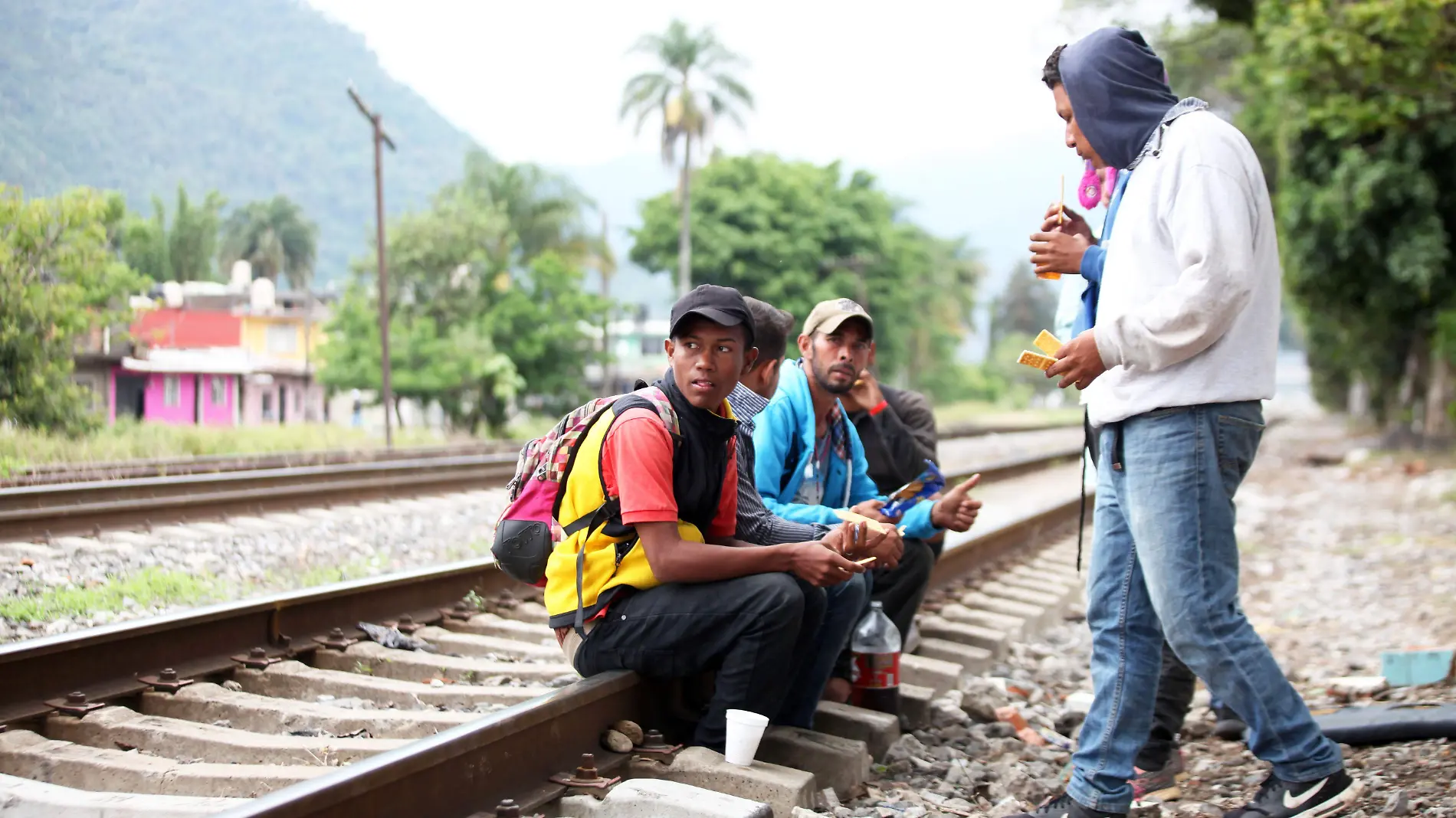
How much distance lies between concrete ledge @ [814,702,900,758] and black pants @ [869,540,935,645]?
27.5 inches

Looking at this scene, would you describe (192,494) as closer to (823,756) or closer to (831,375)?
(831,375)

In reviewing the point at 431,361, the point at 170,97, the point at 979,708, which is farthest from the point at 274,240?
the point at 431,361

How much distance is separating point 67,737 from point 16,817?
2.57 feet

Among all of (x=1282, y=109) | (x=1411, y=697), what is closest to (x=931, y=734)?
(x=1411, y=697)

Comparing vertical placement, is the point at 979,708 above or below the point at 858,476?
below

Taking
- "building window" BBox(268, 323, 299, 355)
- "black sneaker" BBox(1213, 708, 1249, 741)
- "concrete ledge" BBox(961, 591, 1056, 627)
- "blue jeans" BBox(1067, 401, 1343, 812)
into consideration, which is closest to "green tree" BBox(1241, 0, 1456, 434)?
"concrete ledge" BBox(961, 591, 1056, 627)

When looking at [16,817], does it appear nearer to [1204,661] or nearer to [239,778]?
[239,778]

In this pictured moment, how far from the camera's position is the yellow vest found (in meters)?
3.24

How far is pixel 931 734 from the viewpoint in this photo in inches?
Answer: 172

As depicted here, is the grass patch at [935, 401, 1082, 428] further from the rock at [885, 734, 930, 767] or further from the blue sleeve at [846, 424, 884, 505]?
the rock at [885, 734, 930, 767]

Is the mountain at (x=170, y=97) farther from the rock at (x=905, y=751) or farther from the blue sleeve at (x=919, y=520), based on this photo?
the rock at (x=905, y=751)

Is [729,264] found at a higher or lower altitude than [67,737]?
higher

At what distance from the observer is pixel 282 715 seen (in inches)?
139

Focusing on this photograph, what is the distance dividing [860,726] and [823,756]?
43 cm
